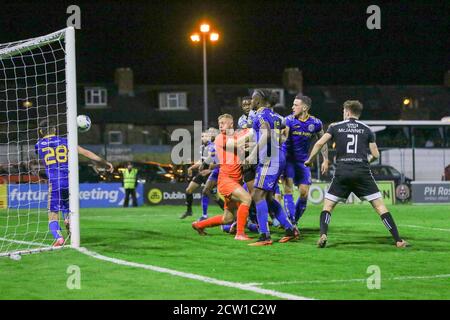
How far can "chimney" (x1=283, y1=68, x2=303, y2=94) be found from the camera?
68562 millimetres

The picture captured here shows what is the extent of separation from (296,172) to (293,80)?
56.2 m

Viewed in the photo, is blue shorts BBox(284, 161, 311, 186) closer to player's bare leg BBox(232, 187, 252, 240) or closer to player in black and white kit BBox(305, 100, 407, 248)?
player's bare leg BBox(232, 187, 252, 240)

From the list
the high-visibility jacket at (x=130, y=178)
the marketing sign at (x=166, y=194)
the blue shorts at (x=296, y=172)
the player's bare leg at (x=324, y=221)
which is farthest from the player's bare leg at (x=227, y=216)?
the marketing sign at (x=166, y=194)

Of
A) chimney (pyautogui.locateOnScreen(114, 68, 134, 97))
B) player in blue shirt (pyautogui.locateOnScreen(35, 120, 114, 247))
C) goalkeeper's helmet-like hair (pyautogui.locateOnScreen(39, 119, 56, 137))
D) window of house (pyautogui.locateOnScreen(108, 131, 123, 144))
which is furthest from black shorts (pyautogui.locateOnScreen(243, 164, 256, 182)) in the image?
chimney (pyautogui.locateOnScreen(114, 68, 134, 97))

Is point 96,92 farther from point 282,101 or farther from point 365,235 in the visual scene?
point 365,235

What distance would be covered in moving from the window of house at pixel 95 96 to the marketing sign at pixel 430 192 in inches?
1668

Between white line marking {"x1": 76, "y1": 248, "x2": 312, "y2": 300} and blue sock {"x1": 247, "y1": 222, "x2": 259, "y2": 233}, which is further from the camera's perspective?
blue sock {"x1": 247, "y1": 222, "x2": 259, "y2": 233}

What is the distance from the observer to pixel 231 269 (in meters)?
8.80

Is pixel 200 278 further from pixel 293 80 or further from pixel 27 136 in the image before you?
pixel 293 80

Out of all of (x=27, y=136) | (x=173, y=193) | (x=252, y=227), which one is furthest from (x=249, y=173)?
(x=173, y=193)

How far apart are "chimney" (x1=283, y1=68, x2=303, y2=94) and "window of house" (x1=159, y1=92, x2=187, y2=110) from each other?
32.4 feet

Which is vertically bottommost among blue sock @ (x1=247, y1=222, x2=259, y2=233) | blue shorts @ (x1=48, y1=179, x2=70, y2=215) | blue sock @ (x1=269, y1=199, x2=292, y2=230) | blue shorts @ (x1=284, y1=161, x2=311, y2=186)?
blue sock @ (x1=247, y1=222, x2=259, y2=233)

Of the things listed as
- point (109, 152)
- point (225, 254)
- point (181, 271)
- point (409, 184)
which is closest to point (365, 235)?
point (225, 254)
